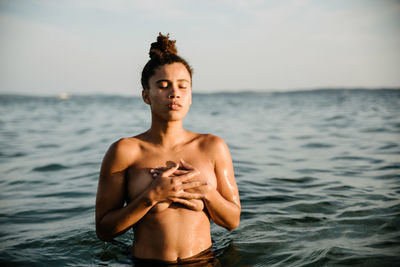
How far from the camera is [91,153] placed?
1127 cm

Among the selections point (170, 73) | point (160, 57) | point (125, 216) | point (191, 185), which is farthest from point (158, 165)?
point (160, 57)

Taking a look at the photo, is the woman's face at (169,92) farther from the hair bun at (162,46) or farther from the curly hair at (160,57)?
the hair bun at (162,46)

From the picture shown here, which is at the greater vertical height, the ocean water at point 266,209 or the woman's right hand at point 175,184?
the woman's right hand at point 175,184

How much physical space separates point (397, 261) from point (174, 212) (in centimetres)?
234

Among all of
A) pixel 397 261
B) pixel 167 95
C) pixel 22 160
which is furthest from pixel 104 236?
pixel 22 160

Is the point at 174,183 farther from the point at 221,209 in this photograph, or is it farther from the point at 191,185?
the point at 221,209

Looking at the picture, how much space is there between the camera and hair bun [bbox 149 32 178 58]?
3.42 meters

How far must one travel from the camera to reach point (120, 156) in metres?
3.26

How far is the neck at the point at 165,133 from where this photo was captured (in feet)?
11.2

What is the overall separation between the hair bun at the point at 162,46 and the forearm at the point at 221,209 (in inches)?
54.0

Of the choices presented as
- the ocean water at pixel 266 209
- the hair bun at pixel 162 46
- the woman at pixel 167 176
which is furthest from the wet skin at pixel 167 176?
the ocean water at pixel 266 209

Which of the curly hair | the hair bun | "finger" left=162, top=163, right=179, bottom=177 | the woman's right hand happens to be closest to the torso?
the woman's right hand

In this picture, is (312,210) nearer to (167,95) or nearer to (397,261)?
(397,261)

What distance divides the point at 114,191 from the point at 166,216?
522 mm
